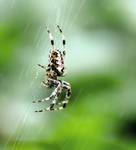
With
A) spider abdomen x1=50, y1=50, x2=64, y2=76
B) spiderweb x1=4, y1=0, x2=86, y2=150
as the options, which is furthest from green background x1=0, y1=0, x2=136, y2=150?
spider abdomen x1=50, y1=50, x2=64, y2=76

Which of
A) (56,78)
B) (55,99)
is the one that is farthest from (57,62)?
(55,99)

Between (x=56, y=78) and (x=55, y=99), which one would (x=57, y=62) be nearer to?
(x=56, y=78)

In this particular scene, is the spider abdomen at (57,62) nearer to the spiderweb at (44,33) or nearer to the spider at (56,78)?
the spider at (56,78)

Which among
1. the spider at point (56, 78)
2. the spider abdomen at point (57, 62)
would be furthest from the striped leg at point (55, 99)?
the spider abdomen at point (57, 62)

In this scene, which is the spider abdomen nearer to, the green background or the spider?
the spider

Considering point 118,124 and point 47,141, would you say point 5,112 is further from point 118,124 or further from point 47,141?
point 118,124

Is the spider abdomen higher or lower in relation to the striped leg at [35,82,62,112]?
higher

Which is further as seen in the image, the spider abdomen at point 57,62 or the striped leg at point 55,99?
the striped leg at point 55,99
